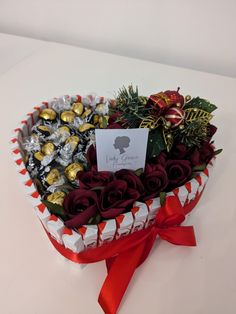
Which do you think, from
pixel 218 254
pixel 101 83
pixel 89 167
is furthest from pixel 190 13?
pixel 218 254

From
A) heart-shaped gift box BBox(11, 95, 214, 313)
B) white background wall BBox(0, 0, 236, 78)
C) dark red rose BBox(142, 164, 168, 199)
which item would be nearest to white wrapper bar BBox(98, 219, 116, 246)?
heart-shaped gift box BBox(11, 95, 214, 313)

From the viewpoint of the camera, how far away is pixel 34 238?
785mm

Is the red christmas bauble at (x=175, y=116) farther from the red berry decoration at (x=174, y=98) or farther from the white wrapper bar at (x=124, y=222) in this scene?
the white wrapper bar at (x=124, y=222)

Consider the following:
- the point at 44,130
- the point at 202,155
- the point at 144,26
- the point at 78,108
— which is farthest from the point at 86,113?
the point at 144,26

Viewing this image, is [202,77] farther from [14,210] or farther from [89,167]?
[14,210]

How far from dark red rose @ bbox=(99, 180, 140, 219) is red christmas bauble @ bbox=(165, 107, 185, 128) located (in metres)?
0.20

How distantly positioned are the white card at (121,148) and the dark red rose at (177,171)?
0.06 meters

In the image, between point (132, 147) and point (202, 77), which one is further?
point (202, 77)

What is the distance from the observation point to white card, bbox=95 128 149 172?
0.67 m

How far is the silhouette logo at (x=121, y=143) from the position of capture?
682mm

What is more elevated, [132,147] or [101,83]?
[101,83]

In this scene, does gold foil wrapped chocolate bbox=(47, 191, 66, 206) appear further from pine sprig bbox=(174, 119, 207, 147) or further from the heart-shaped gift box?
pine sprig bbox=(174, 119, 207, 147)

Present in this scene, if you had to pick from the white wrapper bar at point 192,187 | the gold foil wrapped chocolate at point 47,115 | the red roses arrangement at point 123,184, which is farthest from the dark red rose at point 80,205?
the gold foil wrapped chocolate at point 47,115

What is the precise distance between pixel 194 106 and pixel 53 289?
0.55 m
